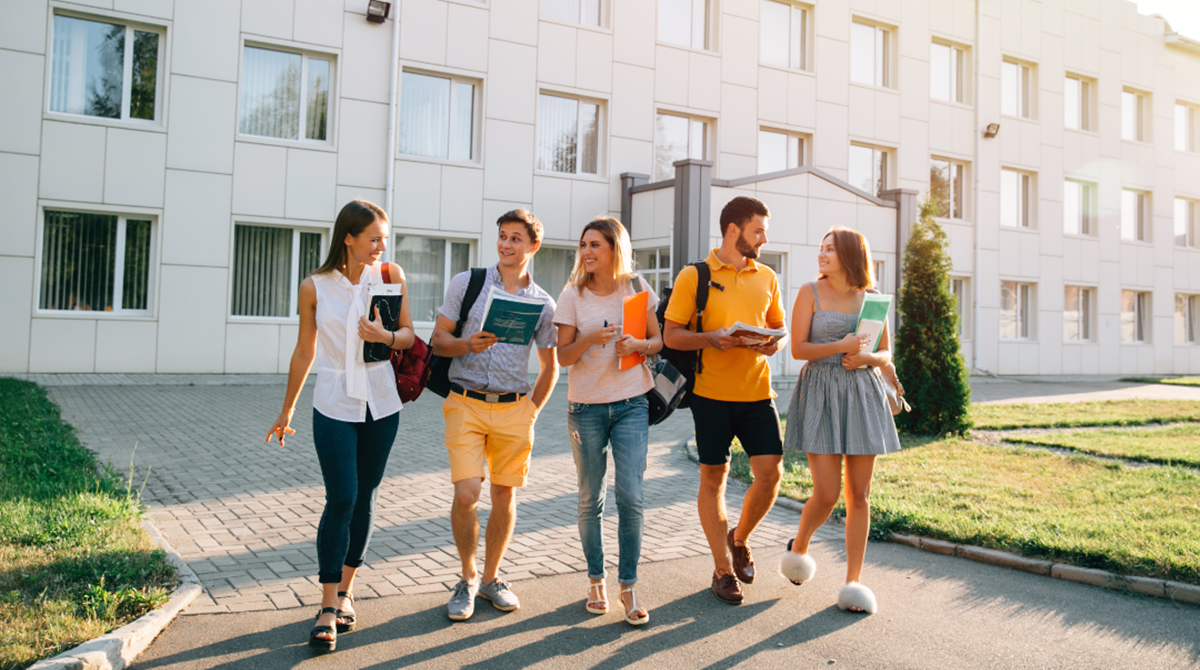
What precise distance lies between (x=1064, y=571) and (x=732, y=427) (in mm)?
2288

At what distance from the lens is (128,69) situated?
1494 centimetres

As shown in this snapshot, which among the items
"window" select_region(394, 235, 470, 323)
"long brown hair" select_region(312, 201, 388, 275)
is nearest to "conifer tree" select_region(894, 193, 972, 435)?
"long brown hair" select_region(312, 201, 388, 275)

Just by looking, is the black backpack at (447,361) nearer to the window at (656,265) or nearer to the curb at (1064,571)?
the curb at (1064,571)

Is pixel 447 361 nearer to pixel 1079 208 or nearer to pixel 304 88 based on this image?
pixel 304 88

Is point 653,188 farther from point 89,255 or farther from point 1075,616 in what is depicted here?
point 1075,616

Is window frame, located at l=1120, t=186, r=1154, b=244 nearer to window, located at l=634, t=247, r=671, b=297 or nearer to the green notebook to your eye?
window, located at l=634, t=247, r=671, b=297

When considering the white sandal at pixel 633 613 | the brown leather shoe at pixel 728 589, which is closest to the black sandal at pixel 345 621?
the white sandal at pixel 633 613

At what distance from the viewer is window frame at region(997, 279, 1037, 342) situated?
24.6 m

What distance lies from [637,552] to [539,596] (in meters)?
0.64

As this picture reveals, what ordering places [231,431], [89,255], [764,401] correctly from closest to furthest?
[764,401] < [231,431] < [89,255]

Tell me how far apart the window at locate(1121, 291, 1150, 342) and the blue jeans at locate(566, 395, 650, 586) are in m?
27.4

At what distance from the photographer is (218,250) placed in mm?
15367

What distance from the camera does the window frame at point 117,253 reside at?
14266 millimetres

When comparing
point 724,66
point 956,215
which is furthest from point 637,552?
point 956,215
